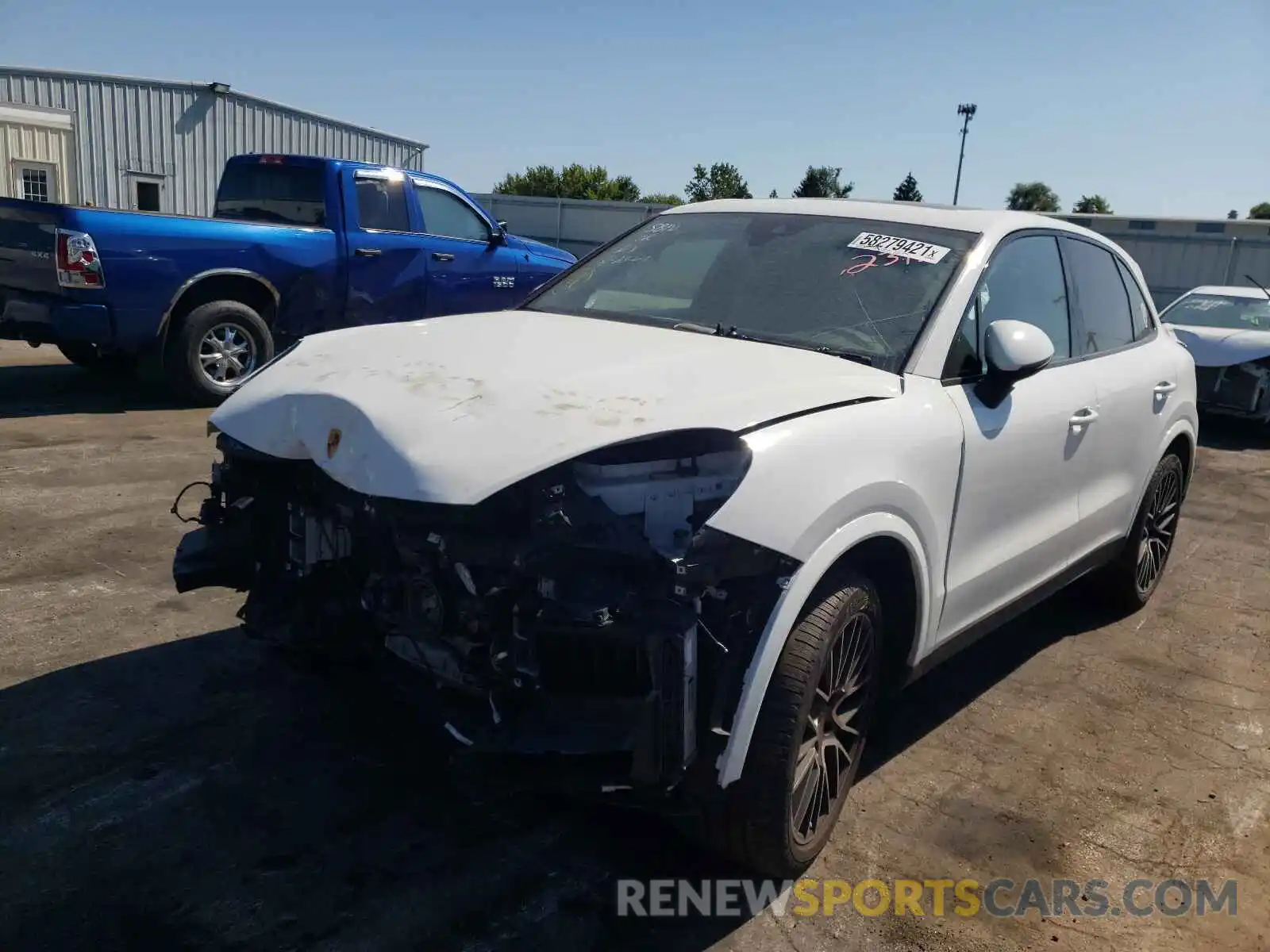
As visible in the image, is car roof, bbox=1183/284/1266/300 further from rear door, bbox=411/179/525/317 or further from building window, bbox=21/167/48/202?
building window, bbox=21/167/48/202

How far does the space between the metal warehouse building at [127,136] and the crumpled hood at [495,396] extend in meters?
19.7

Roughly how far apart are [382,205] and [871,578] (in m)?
7.38

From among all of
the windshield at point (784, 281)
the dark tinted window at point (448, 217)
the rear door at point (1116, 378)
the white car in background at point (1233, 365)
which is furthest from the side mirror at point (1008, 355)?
the white car in background at point (1233, 365)

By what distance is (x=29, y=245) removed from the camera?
23.7ft

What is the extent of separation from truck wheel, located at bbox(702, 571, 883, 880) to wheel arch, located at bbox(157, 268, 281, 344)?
6599mm

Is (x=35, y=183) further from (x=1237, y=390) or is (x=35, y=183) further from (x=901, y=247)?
(x=901, y=247)

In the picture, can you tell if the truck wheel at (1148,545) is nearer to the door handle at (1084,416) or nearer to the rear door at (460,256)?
the door handle at (1084,416)

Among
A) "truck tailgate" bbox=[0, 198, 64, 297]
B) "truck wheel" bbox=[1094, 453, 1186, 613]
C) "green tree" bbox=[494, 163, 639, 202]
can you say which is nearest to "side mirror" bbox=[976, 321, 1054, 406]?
"truck wheel" bbox=[1094, 453, 1186, 613]

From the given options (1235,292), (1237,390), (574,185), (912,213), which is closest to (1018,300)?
(912,213)

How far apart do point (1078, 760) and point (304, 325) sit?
23.3 feet

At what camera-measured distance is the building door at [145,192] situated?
21.8 m

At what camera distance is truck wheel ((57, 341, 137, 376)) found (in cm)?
842

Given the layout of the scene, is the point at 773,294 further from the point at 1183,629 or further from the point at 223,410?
the point at 1183,629

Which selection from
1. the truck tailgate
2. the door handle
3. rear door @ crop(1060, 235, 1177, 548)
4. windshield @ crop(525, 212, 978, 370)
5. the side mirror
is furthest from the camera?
the truck tailgate
